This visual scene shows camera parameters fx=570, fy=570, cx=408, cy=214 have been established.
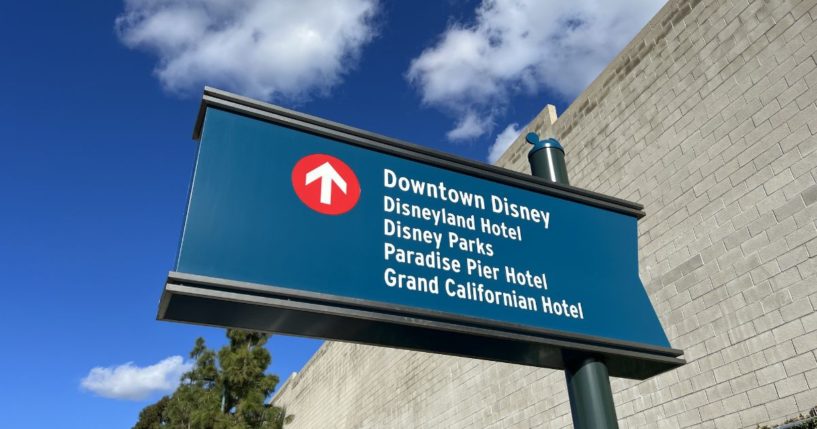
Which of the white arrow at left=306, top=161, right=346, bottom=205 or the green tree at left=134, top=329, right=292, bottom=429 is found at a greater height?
the green tree at left=134, top=329, right=292, bottom=429

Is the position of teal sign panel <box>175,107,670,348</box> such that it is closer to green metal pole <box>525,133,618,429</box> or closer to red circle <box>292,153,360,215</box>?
red circle <box>292,153,360,215</box>

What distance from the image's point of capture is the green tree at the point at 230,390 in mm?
11555

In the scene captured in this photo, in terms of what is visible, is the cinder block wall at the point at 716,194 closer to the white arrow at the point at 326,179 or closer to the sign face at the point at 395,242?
the sign face at the point at 395,242

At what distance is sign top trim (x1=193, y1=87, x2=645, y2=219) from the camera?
2.17 meters

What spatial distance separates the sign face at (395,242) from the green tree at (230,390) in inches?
406

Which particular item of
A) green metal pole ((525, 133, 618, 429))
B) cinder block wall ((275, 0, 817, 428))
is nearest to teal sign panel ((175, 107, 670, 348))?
green metal pole ((525, 133, 618, 429))

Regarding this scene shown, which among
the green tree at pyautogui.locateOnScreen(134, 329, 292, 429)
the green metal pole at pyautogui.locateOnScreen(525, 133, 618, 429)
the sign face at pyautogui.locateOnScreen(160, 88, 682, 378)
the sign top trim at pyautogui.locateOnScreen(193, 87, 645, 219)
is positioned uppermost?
the green tree at pyautogui.locateOnScreen(134, 329, 292, 429)

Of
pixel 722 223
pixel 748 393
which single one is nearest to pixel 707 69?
pixel 722 223

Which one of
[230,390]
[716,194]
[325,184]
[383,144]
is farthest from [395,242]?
[230,390]

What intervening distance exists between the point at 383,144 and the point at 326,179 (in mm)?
354

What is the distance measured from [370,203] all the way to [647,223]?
724cm

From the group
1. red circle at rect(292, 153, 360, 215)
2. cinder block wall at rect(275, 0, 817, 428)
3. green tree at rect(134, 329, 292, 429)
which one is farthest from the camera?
green tree at rect(134, 329, 292, 429)

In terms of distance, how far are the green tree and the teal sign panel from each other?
406 inches

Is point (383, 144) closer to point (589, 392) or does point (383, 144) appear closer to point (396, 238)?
point (396, 238)
